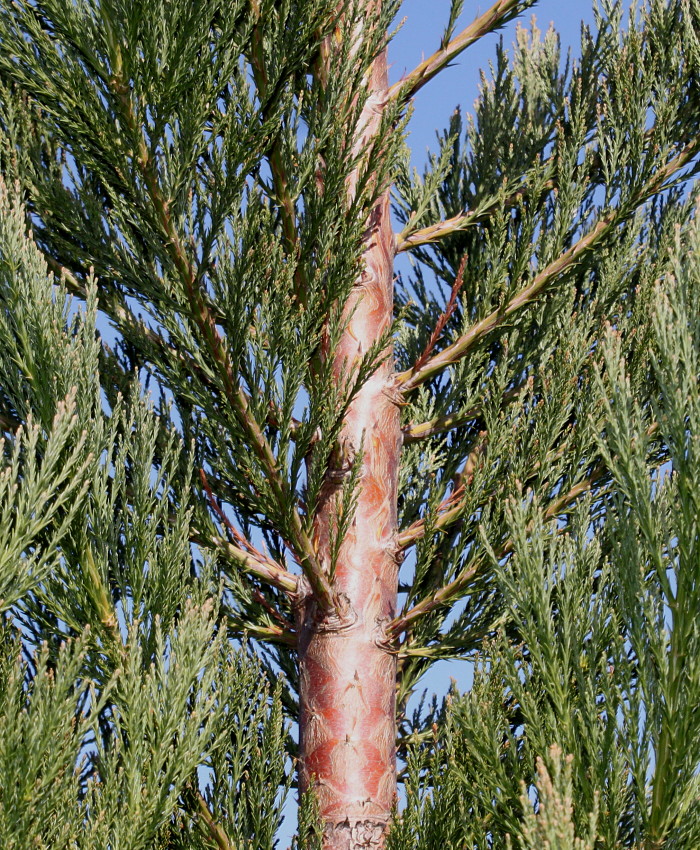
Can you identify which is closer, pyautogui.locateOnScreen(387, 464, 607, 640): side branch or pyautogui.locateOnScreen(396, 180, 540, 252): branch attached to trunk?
pyautogui.locateOnScreen(387, 464, 607, 640): side branch

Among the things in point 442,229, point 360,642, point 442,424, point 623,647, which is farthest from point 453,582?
point 442,229

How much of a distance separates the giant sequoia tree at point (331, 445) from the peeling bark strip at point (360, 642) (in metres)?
0.02

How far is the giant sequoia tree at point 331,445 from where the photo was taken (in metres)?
3.79

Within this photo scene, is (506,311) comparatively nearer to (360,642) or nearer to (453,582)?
(453,582)

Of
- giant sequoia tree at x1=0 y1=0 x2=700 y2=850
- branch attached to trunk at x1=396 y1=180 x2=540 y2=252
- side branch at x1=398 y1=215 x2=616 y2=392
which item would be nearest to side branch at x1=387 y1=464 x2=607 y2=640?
giant sequoia tree at x1=0 y1=0 x2=700 y2=850

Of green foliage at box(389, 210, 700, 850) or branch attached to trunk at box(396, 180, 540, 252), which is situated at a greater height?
branch attached to trunk at box(396, 180, 540, 252)

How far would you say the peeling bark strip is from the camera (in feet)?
16.3

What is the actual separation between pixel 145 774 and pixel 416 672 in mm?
2275

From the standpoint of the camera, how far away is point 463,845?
15.0 ft

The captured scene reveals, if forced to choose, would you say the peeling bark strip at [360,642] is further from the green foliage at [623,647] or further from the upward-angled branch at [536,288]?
the green foliage at [623,647]

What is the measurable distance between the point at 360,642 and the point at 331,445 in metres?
1.13

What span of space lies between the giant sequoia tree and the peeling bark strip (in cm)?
2

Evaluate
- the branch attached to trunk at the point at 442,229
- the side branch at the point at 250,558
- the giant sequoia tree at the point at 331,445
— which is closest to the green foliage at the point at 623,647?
the giant sequoia tree at the point at 331,445

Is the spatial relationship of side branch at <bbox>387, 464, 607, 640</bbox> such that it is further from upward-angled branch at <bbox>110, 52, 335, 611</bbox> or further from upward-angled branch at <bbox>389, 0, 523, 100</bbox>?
upward-angled branch at <bbox>389, 0, 523, 100</bbox>
